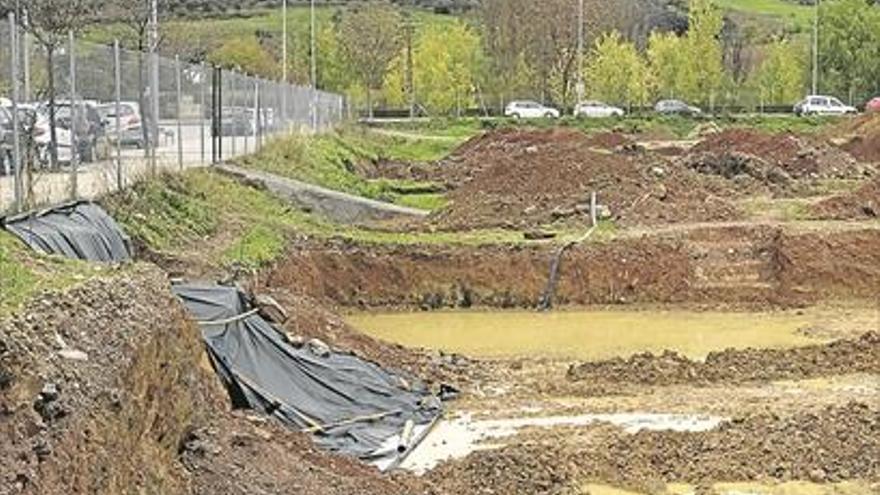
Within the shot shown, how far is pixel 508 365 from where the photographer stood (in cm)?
2114

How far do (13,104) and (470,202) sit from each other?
20.8 meters

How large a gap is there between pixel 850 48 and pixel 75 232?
2985 inches

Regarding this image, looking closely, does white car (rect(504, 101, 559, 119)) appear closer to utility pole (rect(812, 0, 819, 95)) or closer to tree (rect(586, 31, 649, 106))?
tree (rect(586, 31, 649, 106))

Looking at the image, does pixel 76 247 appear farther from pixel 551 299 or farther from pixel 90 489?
pixel 551 299

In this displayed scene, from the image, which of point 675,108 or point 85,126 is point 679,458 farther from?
point 675,108

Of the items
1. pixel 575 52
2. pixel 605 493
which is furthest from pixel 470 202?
pixel 575 52

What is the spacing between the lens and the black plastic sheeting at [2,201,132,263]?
15891 mm

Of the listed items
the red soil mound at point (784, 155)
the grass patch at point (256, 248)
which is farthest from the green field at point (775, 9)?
the grass patch at point (256, 248)

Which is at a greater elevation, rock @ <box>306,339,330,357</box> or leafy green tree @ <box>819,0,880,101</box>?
leafy green tree @ <box>819,0,880,101</box>

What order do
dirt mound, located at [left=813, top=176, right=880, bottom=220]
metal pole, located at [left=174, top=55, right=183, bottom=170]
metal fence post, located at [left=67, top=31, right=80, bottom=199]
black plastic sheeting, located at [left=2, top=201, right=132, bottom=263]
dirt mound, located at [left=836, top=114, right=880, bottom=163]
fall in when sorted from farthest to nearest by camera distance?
dirt mound, located at [left=836, top=114, right=880, bottom=163] → dirt mound, located at [left=813, top=176, right=880, bottom=220] → metal pole, located at [left=174, top=55, right=183, bottom=170] → metal fence post, located at [left=67, top=31, right=80, bottom=199] → black plastic sheeting, located at [left=2, top=201, right=132, bottom=263]

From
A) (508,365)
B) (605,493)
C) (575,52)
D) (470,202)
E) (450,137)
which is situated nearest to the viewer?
(605,493)

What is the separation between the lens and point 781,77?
87250 millimetres

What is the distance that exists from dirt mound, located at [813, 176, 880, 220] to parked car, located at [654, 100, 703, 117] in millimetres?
46629

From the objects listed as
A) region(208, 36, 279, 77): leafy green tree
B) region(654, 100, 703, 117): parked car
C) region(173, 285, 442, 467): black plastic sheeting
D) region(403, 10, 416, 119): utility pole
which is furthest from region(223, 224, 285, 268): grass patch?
region(403, 10, 416, 119): utility pole
